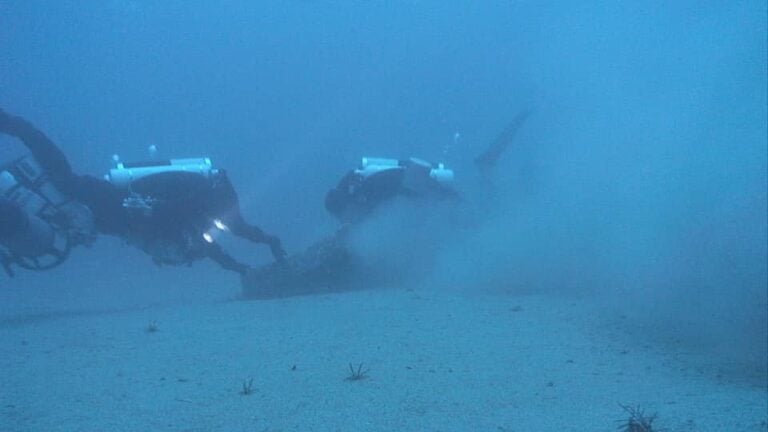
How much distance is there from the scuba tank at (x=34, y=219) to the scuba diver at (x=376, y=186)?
467 cm

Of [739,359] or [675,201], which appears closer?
[739,359]

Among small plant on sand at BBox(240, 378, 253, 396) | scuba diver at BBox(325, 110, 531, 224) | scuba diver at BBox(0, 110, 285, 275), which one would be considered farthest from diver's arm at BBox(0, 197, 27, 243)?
small plant on sand at BBox(240, 378, 253, 396)

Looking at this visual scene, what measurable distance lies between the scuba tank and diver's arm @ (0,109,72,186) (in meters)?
0.16

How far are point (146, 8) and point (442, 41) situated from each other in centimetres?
4967

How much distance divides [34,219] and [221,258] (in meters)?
3.27

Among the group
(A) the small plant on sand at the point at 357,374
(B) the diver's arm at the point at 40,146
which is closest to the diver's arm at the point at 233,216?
(B) the diver's arm at the point at 40,146

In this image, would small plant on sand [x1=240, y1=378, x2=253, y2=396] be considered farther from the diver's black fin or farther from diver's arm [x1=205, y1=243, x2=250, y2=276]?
the diver's black fin

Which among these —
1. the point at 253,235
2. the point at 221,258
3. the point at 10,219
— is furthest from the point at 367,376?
the point at 253,235

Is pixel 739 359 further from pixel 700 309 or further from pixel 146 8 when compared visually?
pixel 146 8

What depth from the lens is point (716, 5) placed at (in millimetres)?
43094

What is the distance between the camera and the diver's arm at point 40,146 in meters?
10.3

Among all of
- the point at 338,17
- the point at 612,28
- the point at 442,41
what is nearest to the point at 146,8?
the point at 338,17

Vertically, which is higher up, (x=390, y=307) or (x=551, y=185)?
(x=551, y=185)

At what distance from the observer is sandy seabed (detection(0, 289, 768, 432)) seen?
3963 millimetres
